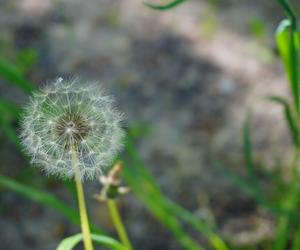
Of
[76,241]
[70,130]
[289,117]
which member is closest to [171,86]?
[289,117]

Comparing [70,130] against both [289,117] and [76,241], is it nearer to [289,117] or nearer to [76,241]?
[76,241]

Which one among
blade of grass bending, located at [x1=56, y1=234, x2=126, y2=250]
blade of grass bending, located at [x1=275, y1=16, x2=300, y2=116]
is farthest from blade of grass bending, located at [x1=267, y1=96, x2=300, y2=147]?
blade of grass bending, located at [x1=56, y1=234, x2=126, y2=250]

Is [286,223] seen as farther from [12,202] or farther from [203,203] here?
[12,202]

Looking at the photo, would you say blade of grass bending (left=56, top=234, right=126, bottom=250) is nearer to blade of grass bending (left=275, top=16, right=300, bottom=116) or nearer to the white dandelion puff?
the white dandelion puff

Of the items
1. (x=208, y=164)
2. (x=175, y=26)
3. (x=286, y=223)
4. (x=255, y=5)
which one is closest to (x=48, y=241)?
(x=208, y=164)

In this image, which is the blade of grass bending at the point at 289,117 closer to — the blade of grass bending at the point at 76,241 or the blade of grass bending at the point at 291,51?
the blade of grass bending at the point at 291,51

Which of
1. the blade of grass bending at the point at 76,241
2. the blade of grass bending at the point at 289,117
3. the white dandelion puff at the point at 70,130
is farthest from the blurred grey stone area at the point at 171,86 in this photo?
the white dandelion puff at the point at 70,130
